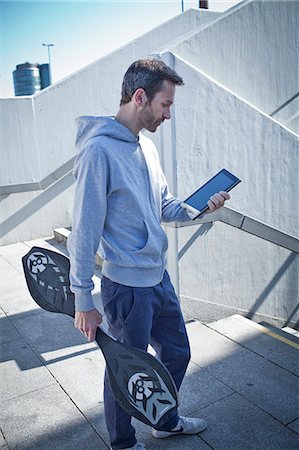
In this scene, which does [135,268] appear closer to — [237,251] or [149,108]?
[149,108]

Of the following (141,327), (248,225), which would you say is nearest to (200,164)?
(248,225)

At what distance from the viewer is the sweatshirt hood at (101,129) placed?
71.4 inches

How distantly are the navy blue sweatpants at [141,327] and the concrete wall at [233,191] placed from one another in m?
1.46

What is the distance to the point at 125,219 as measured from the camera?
184cm

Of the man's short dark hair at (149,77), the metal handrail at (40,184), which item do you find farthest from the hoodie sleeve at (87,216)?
the metal handrail at (40,184)

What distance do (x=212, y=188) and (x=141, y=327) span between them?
0.73 meters

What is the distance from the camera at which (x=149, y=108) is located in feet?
6.03

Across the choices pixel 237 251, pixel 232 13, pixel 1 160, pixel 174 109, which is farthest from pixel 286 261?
pixel 1 160

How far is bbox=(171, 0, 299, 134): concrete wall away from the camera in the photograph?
3.68 m

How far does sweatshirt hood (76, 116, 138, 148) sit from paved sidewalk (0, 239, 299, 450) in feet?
5.05

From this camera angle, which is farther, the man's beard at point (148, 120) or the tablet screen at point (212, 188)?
the tablet screen at point (212, 188)

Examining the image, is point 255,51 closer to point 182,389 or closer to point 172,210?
point 172,210

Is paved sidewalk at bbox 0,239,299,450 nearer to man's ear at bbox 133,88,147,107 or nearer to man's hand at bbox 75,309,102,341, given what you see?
man's hand at bbox 75,309,102,341

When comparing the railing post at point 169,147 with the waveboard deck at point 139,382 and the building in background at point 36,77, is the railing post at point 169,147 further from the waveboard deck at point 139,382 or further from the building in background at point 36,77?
the building in background at point 36,77
